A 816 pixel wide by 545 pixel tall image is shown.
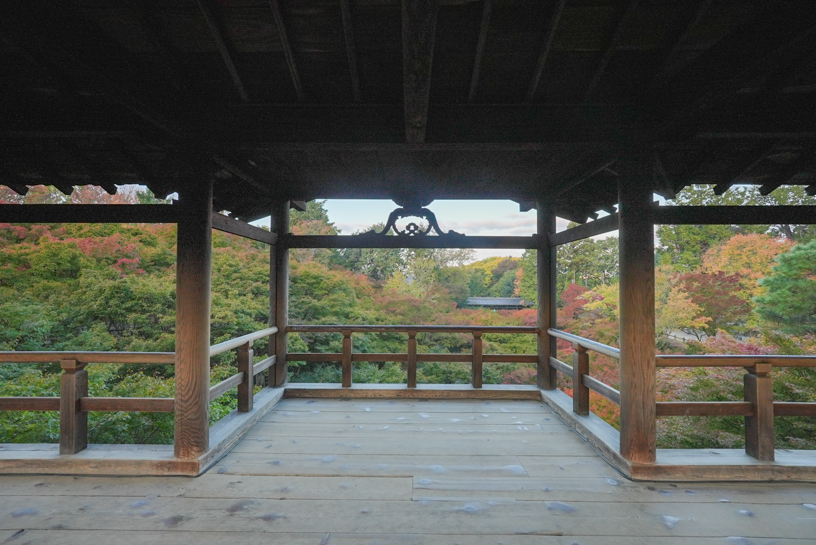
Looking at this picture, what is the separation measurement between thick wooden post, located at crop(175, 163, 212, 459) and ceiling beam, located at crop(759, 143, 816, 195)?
4506 millimetres

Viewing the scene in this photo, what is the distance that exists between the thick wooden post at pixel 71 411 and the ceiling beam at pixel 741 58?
4408mm

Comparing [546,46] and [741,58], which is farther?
[546,46]

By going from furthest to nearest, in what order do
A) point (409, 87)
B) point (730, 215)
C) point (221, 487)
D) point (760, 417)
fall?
point (730, 215) → point (760, 417) → point (221, 487) → point (409, 87)

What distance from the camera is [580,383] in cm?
354

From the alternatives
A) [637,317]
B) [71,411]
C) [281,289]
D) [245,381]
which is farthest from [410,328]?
[71,411]

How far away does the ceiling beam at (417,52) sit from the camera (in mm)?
1302

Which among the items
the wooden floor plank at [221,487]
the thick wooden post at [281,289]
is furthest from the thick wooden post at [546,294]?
the thick wooden post at [281,289]

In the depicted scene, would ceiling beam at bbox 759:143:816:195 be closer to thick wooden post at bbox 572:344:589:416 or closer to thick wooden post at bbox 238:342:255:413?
thick wooden post at bbox 572:344:589:416

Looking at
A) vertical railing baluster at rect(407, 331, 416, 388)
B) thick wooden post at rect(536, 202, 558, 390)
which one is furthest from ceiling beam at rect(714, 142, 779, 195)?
vertical railing baluster at rect(407, 331, 416, 388)

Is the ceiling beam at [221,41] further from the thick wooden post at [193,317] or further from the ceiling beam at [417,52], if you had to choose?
the ceiling beam at [417,52]

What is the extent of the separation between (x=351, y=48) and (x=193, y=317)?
2.07 metres

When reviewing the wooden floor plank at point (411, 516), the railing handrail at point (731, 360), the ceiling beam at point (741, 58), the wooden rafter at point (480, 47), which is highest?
the wooden rafter at point (480, 47)

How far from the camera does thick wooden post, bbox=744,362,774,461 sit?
2570mm

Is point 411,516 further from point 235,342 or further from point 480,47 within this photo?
point 480,47
